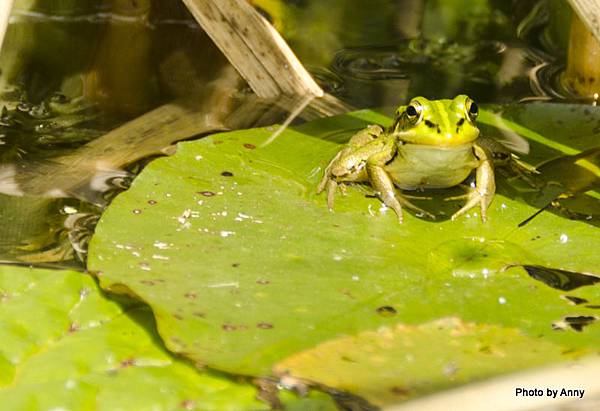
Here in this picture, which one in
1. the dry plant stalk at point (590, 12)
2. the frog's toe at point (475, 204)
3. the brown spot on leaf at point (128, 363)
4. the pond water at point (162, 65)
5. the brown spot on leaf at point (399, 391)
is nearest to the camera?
the brown spot on leaf at point (399, 391)

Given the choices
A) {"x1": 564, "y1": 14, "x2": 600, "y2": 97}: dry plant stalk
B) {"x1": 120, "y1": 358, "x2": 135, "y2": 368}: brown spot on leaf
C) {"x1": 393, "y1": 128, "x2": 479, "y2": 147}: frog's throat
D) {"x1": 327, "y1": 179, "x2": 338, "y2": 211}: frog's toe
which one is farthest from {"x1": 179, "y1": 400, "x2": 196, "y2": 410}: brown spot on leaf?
{"x1": 564, "y1": 14, "x2": 600, "y2": 97}: dry plant stalk

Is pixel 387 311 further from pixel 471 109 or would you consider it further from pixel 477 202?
pixel 471 109

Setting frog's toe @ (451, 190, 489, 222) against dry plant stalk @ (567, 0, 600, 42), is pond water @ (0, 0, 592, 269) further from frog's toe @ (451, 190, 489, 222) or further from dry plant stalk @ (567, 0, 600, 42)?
dry plant stalk @ (567, 0, 600, 42)

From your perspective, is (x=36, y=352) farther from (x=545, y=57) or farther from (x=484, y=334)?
(x=545, y=57)

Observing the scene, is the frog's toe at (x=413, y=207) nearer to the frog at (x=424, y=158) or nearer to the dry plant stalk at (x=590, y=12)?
the frog at (x=424, y=158)

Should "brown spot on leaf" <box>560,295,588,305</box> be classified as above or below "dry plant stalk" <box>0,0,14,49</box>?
above

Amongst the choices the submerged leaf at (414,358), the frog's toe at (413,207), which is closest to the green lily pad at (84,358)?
the submerged leaf at (414,358)

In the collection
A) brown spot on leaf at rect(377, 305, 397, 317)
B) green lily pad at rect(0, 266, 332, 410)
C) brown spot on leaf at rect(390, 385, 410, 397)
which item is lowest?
green lily pad at rect(0, 266, 332, 410)

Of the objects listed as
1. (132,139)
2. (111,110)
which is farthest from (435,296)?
(111,110)
